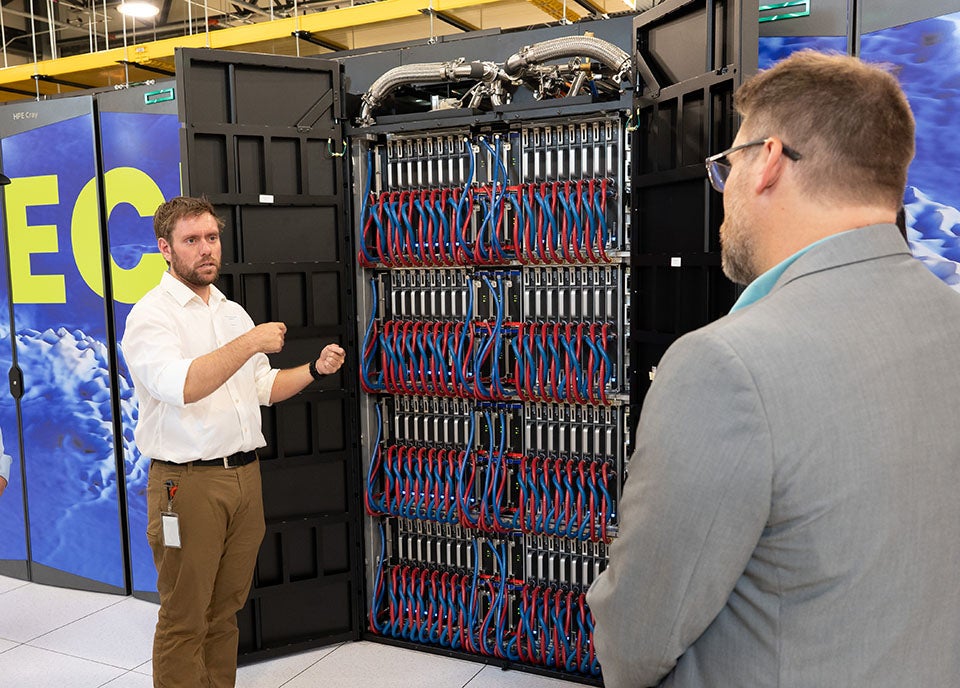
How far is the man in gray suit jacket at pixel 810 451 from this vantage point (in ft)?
2.79

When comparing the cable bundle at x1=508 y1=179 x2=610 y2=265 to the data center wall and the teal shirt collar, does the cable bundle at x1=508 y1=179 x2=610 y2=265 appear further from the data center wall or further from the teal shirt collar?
the teal shirt collar

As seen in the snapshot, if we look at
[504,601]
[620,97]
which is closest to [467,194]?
[620,97]

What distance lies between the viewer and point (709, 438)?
0.85 metres

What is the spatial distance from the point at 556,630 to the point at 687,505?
2.79 m

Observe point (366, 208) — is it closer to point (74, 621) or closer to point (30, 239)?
point (30, 239)

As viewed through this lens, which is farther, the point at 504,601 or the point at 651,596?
the point at 504,601

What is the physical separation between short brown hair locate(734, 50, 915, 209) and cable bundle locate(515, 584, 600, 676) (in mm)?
2743

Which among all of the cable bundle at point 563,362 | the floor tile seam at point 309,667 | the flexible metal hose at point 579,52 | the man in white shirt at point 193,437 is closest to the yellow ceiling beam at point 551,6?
the flexible metal hose at point 579,52

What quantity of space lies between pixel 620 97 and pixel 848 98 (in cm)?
230

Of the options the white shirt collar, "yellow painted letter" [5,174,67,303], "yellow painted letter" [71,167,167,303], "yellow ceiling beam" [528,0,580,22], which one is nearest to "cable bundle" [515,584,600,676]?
the white shirt collar

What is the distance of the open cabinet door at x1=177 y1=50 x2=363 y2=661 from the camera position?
3387 millimetres

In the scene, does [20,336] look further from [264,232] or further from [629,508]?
[629,508]

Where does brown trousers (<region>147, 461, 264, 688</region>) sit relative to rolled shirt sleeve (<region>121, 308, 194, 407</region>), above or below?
below

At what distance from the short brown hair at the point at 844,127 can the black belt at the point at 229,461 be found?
2311 mm
